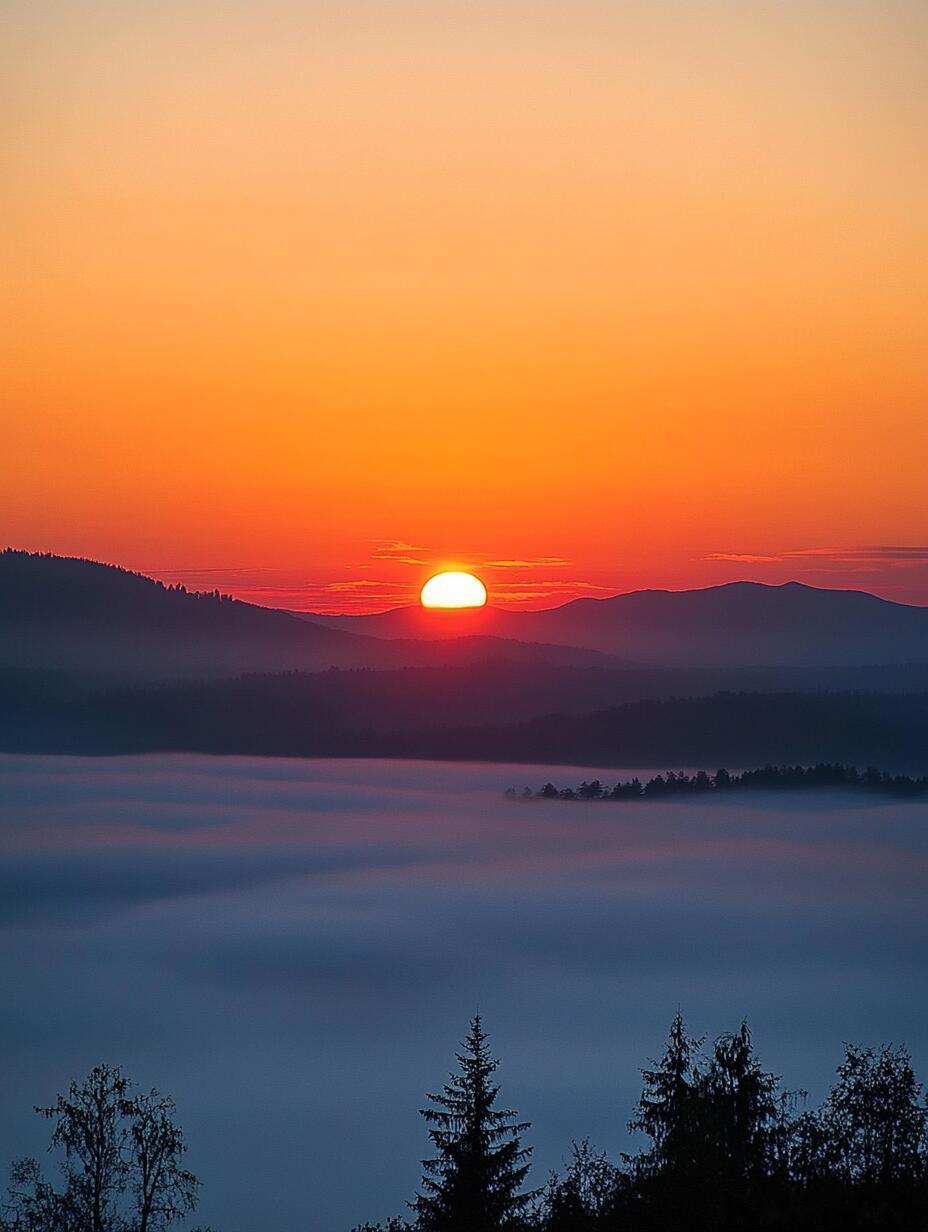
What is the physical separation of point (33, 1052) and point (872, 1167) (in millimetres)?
123969

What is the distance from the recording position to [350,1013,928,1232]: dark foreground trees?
18891 millimetres

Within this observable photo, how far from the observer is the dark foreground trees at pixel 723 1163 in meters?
18.9

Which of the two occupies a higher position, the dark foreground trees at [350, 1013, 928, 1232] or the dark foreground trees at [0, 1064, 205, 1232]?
the dark foreground trees at [350, 1013, 928, 1232]

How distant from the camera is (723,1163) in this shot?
2172cm

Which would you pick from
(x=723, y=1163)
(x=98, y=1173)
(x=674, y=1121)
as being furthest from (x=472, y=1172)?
(x=98, y=1173)

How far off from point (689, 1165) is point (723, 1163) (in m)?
0.86

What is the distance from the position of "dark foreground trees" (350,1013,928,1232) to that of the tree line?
0.03m

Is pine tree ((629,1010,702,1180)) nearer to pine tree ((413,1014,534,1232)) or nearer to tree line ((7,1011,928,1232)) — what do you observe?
tree line ((7,1011,928,1232))

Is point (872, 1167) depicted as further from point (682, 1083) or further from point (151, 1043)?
point (151, 1043)

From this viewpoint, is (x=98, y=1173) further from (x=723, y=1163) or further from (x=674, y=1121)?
(x=723, y=1163)

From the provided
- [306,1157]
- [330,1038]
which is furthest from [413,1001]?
[306,1157]

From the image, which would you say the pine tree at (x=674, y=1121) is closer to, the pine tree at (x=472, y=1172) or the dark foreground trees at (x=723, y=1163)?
the dark foreground trees at (x=723, y=1163)

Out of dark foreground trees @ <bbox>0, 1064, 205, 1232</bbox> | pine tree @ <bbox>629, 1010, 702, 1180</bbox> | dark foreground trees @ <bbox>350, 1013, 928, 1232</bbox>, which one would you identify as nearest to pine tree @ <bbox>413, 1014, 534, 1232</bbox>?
dark foreground trees @ <bbox>350, 1013, 928, 1232</bbox>

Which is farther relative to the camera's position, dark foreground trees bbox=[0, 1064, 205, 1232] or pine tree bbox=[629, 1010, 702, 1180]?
dark foreground trees bbox=[0, 1064, 205, 1232]
